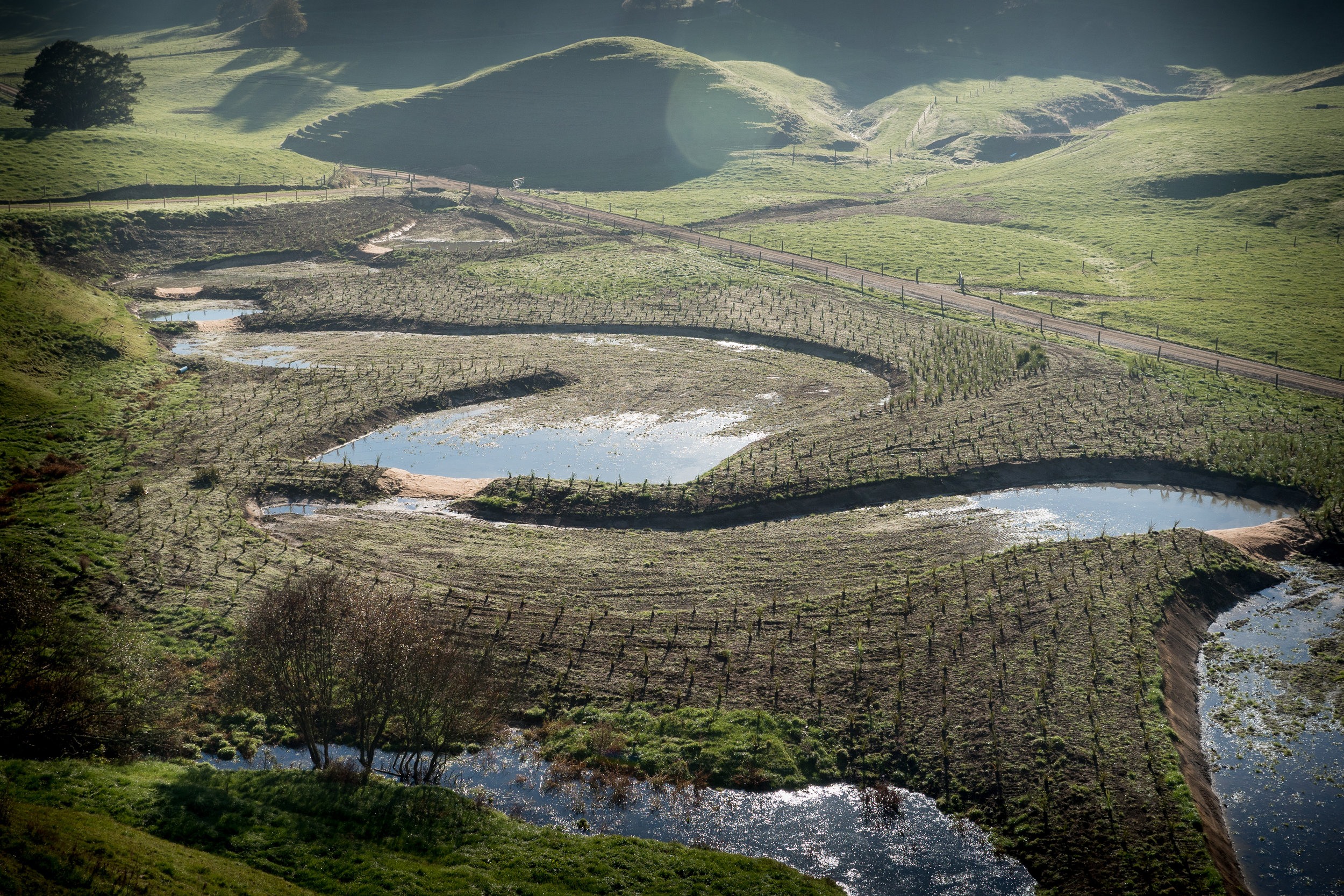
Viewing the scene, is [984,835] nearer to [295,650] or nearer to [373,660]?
[373,660]

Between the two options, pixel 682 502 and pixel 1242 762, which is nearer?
pixel 1242 762

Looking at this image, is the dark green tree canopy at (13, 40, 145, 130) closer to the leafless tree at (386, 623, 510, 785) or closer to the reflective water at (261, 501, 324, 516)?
the reflective water at (261, 501, 324, 516)

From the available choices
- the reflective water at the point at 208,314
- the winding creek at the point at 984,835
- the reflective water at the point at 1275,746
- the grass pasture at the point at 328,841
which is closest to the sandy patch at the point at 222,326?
the reflective water at the point at 208,314

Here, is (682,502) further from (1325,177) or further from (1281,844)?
(1325,177)

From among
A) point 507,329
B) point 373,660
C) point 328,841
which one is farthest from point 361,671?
point 507,329

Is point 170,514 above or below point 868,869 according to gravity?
above

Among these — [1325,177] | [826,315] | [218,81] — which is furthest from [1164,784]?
[218,81]
